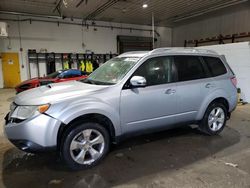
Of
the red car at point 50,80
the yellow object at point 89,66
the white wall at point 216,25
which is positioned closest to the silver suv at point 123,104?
the red car at point 50,80

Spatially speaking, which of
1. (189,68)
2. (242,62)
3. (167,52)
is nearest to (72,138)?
(167,52)

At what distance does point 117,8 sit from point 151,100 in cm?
936

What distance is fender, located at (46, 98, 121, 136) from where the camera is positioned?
236 centimetres

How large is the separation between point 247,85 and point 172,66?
4.67m

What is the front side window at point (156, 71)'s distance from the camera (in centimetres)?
299

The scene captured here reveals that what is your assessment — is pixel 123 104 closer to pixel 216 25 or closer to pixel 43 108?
pixel 43 108

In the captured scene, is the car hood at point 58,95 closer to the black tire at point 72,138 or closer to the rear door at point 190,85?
the black tire at point 72,138

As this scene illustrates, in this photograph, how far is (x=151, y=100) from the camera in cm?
294

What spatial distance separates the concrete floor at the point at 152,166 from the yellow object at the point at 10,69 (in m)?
9.06

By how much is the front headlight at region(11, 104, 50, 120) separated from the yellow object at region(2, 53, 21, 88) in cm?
1038

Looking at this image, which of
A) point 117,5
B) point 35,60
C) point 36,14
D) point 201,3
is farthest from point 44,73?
point 201,3

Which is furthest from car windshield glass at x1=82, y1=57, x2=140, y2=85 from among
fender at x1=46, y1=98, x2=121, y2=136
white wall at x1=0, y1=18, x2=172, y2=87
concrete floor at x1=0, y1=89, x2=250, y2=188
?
white wall at x1=0, y1=18, x2=172, y2=87

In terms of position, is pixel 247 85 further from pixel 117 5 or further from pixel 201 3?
pixel 117 5

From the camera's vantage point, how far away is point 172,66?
3230 mm
